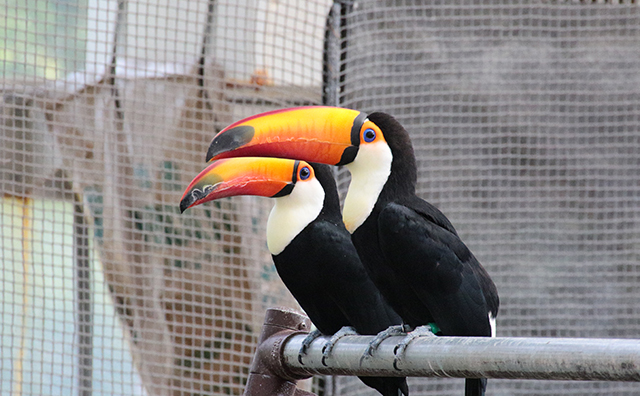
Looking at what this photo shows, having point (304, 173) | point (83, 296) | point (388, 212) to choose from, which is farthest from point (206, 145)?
point (388, 212)

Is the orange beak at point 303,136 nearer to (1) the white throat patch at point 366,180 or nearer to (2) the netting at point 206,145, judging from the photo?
(1) the white throat patch at point 366,180

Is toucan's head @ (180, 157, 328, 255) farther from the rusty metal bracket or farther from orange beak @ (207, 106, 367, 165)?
the rusty metal bracket

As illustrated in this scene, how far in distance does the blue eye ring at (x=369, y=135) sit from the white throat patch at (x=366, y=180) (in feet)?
0.04

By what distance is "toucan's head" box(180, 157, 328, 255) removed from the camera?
6.01ft

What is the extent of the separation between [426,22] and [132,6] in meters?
1.16

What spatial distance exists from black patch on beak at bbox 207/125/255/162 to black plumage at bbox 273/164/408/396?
345mm

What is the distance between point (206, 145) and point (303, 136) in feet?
4.81

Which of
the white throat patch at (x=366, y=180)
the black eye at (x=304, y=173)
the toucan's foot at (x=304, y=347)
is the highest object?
the white throat patch at (x=366, y=180)

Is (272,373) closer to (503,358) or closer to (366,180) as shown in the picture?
(366,180)

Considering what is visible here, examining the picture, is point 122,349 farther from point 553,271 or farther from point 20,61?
point 553,271

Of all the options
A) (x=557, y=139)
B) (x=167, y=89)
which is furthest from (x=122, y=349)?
(x=557, y=139)

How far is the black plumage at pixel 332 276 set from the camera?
6.04 feet

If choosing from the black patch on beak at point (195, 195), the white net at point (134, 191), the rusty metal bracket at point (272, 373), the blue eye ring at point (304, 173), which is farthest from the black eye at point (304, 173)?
the white net at point (134, 191)

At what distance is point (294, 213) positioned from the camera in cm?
190
